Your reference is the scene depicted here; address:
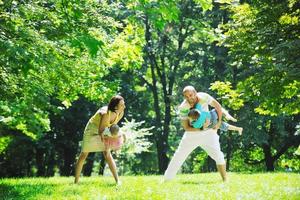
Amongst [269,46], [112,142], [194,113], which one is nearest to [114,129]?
[112,142]

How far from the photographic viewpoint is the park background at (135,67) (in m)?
7.73

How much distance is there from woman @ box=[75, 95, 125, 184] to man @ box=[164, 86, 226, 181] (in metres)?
1.38

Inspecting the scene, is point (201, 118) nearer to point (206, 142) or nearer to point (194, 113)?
point (194, 113)

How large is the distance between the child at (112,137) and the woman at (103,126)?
96mm

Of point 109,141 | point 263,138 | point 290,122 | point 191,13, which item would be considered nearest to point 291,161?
point 290,122

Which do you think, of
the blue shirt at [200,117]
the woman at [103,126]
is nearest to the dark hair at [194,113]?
the blue shirt at [200,117]

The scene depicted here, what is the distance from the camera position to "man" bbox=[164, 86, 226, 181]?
9641mm

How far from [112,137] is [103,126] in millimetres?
379

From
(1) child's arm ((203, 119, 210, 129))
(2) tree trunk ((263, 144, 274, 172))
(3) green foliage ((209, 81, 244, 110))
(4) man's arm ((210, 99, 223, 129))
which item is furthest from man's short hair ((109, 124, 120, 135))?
(2) tree trunk ((263, 144, 274, 172))

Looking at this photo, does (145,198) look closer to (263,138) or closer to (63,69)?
(63,69)

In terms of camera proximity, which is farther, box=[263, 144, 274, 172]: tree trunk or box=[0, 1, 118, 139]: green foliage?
box=[263, 144, 274, 172]: tree trunk

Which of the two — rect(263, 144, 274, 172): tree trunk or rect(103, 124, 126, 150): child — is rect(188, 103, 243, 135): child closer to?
rect(103, 124, 126, 150): child

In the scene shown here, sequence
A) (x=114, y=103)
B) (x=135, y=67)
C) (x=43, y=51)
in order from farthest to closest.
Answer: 1. (x=135, y=67)
2. (x=114, y=103)
3. (x=43, y=51)

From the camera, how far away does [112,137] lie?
968cm
